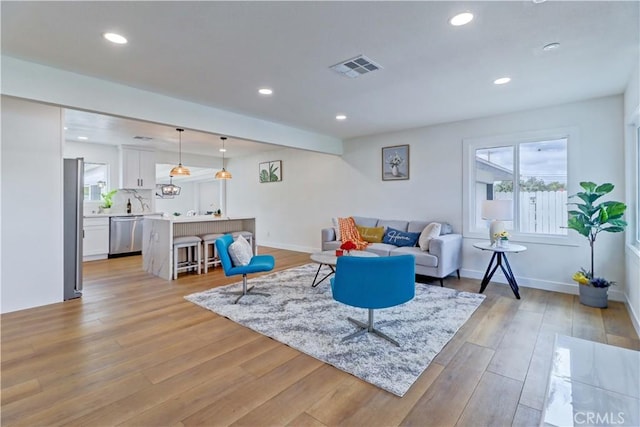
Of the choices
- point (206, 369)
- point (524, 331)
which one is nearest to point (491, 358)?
point (524, 331)

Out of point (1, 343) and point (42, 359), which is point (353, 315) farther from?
point (1, 343)

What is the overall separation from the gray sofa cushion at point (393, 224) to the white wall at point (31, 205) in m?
4.83

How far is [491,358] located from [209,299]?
3.14 metres

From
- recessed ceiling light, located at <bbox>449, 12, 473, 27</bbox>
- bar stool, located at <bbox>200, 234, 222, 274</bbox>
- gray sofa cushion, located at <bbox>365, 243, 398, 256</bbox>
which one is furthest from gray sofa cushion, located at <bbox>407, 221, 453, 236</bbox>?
bar stool, located at <bbox>200, 234, 222, 274</bbox>

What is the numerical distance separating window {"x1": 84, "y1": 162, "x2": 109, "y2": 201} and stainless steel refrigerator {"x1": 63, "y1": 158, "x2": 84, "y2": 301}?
3.75 metres

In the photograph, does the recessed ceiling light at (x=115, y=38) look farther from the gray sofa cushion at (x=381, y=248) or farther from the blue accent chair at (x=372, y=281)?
the gray sofa cushion at (x=381, y=248)

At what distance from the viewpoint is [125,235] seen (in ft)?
21.9

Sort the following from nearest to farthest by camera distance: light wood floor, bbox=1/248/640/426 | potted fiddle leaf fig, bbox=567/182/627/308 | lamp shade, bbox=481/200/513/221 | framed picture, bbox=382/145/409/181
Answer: light wood floor, bbox=1/248/640/426 < potted fiddle leaf fig, bbox=567/182/627/308 < lamp shade, bbox=481/200/513/221 < framed picture, bbox=382/145/409/181

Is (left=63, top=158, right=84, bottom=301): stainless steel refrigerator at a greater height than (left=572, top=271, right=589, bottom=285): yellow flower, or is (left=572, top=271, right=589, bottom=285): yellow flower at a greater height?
(left=63, top=158, right=84, bottom=301): stainless steel refrigerator

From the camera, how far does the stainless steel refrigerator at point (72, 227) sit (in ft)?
12.6

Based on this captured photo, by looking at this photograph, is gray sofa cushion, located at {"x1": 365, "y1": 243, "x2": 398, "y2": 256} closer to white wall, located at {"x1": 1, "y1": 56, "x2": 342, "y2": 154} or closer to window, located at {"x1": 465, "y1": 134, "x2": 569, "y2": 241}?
window, located at {"x1": 465, "y1": 134, "x2": 569, "y2": 241}

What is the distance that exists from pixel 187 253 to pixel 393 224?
380cm

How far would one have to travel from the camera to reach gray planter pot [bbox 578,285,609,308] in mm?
3490

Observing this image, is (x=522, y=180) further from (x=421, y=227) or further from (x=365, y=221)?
(x=365, y=221)
